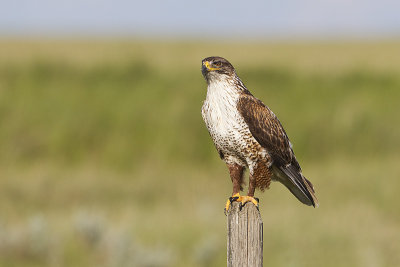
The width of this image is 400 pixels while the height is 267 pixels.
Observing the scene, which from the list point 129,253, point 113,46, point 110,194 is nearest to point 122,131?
point 110,194

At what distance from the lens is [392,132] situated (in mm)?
15086

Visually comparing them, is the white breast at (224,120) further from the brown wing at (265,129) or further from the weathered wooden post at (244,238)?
the weathered wooden post at (244,238)

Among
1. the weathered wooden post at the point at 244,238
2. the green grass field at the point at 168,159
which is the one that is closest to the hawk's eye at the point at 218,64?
the weathered wooden post at the point at 244,238

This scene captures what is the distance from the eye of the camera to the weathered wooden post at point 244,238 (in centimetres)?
370

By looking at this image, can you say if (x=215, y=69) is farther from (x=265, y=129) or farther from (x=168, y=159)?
(x=168, y=159)

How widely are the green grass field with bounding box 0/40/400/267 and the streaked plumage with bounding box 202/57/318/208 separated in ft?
12.3

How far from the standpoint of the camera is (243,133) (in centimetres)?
427

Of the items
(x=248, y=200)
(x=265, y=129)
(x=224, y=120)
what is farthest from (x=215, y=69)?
(x=248, y=200)

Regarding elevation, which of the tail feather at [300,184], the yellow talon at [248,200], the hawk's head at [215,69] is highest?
the hawk's head at [215,69]

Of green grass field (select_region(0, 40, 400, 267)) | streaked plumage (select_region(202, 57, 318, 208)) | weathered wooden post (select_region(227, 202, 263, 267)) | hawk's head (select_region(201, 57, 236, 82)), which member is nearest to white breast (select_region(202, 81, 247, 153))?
streaked plumage (select_region(202, 57, 318, 208))

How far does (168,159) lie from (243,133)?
10.1 meters

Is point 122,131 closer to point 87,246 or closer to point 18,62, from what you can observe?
point 18,62

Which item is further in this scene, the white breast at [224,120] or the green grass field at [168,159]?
the green grass field at [168,159]

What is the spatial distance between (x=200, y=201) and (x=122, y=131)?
10.7 feet
